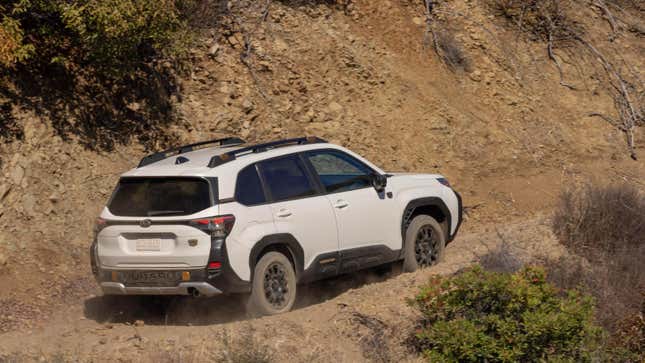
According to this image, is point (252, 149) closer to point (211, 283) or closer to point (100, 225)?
point (211, 283)

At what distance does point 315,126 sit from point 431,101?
2371mm

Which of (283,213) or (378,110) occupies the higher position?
(378,110)

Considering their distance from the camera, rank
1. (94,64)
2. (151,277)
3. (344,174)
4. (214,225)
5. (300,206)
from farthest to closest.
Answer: (94,64) < (344,174) < (300,206) < (151,277) < (214,225)

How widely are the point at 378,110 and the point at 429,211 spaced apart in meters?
5.53

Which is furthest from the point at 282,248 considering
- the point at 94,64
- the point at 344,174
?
the point at 94,64

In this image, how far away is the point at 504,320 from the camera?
8.87 metres

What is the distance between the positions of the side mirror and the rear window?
2.23m

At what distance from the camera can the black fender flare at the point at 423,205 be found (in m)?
10.5

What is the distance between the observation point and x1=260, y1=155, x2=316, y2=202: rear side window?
9305mm

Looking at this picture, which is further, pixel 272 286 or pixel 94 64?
pixel 94 64

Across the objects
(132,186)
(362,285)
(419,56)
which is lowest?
(362,285)

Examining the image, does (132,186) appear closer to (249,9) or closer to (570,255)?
(570,255)

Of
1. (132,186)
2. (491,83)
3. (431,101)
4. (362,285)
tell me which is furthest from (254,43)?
(132,186)

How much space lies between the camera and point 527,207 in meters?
15.7
